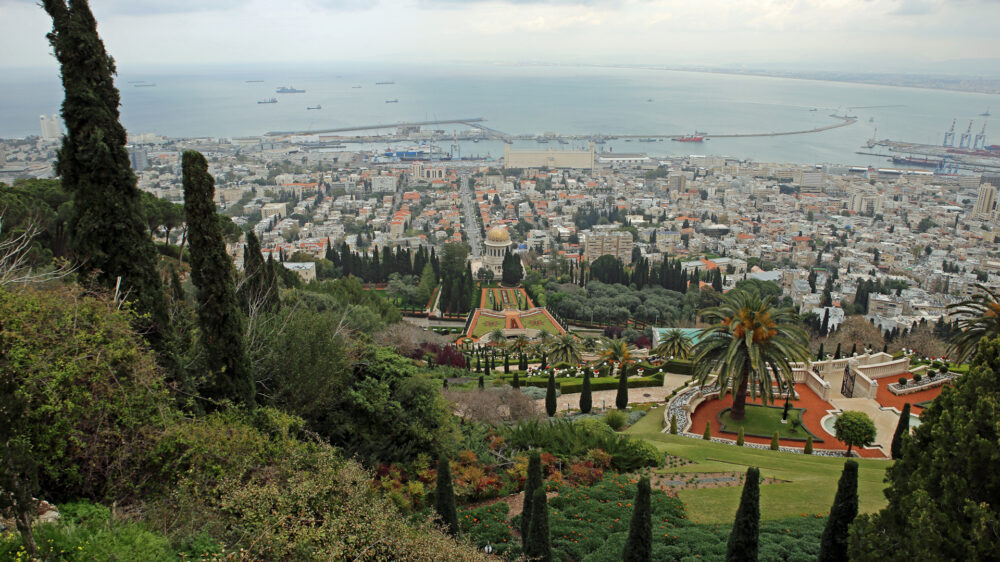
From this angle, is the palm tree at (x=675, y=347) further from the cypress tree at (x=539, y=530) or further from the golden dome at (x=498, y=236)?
the golden dome at (x=498, y=236)

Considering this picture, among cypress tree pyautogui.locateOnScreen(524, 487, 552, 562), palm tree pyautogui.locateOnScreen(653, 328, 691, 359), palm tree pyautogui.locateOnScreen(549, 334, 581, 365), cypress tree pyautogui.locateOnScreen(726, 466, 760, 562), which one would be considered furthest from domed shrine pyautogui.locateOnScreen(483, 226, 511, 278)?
cypress tree pyautogui.locateOnScreen(726, 466, 760, 562)

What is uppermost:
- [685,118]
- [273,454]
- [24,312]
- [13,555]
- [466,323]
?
[685,118]

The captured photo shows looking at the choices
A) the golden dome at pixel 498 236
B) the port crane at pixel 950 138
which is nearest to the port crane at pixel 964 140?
the port crane at pixel 950 138

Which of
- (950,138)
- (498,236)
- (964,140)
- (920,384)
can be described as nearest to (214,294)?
(920,384)

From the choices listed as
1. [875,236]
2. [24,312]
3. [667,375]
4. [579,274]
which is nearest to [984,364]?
[24,312]

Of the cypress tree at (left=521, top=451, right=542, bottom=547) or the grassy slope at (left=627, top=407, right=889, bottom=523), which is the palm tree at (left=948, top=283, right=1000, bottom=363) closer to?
the grassy slope at (left=627, top=407, right=889, bottom=523)

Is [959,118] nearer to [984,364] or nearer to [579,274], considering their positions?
[579,274]
